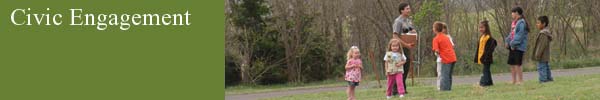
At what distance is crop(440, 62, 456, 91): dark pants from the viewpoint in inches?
533

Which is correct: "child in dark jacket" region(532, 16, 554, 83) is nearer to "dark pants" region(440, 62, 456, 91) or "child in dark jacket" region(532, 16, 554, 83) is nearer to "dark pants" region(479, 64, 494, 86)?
"dark pants" region(479, 64, 494, 86)

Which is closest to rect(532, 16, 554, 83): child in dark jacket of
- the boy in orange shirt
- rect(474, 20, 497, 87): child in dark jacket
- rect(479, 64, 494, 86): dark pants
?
rect(479, 64, 494, 86): dark pants

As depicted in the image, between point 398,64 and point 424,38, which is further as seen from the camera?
point 424,38

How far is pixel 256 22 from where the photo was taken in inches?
1288

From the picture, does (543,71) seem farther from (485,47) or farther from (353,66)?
(353,66)

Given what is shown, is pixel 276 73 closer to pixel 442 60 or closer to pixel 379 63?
pixel 379 63

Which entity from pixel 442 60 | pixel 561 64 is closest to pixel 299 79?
pixel 561 64

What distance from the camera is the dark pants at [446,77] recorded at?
44.4 feet

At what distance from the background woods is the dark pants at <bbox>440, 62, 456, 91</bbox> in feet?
50.7

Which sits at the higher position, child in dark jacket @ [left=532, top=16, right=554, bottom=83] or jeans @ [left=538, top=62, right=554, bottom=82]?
child in dark jacket @ [left=532, top=16, right=554, bottom=83]

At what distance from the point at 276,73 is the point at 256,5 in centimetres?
254

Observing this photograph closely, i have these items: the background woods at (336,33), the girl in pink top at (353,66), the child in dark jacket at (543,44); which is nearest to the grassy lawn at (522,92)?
the child in dark jacket at (543,44)

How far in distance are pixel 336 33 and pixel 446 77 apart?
21670 millimetres

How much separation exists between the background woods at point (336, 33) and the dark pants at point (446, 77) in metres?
15.5
